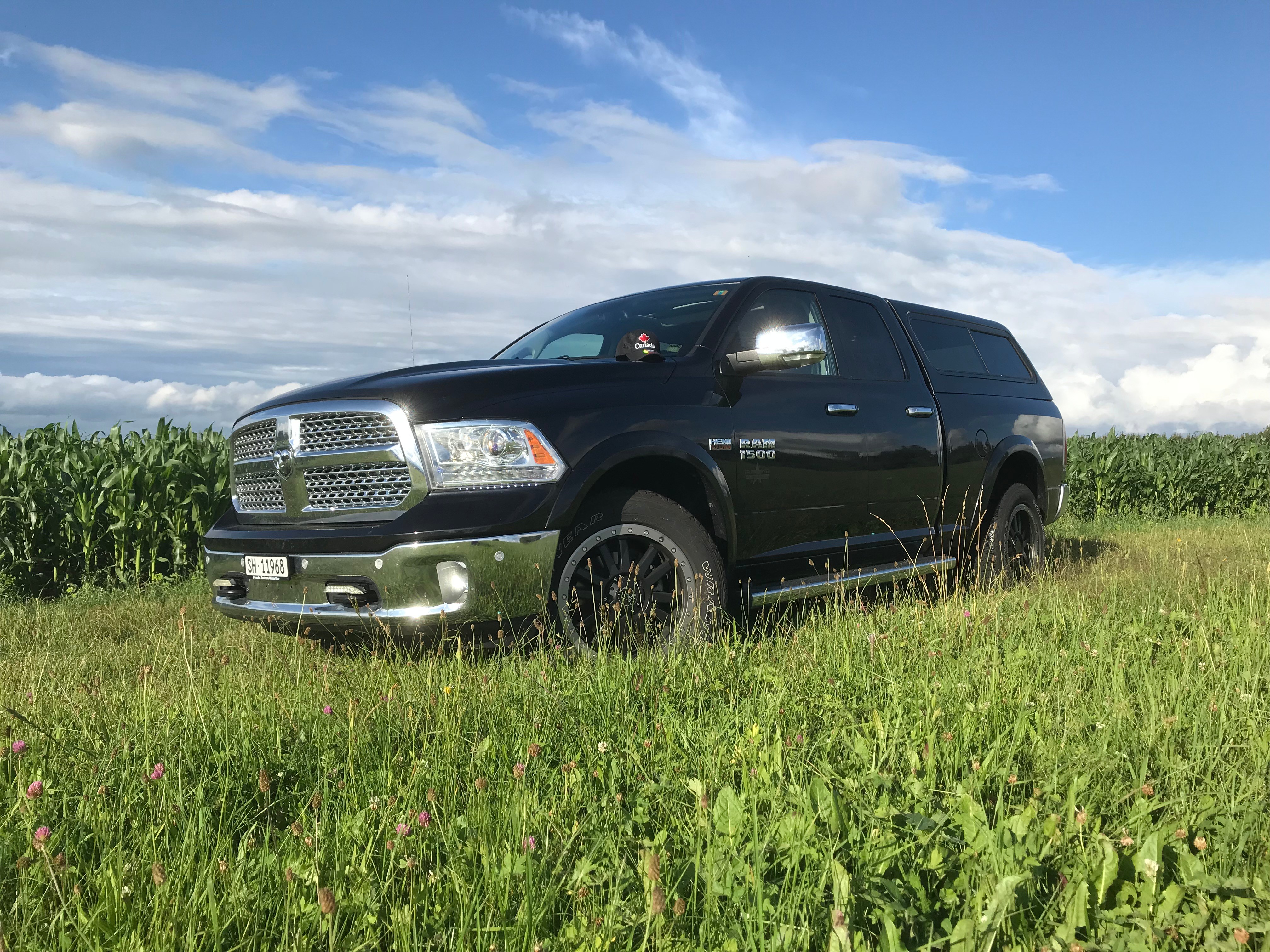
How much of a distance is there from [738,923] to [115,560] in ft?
27.6

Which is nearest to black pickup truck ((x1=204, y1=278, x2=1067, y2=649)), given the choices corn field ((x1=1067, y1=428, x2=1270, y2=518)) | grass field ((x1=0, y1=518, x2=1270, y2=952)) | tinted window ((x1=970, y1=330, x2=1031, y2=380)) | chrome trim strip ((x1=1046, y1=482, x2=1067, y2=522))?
grass field ((x1=0, y1=518, x2=1270, y2=952))

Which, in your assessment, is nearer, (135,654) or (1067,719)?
(1067,719)

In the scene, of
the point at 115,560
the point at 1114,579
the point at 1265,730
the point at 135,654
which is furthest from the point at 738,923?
the point at 115,560

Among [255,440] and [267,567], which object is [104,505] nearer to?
[255,440]

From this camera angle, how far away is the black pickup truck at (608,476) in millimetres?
3838

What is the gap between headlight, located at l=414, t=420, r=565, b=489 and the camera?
386 cm

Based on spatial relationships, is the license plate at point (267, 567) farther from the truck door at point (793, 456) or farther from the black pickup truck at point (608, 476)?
the truck door at point (793, 456)

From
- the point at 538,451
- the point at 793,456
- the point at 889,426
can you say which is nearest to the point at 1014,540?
the point at 889,426

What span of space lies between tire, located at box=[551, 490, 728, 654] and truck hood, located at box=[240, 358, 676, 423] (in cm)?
55

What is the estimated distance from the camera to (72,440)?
9062 millimetres

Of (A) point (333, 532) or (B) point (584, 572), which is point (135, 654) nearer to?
(A) point (333, 532)

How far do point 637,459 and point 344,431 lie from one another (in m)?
1.32

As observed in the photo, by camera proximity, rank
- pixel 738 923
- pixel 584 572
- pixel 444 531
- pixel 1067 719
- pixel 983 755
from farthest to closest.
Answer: pixel 584 572, pixel 444 531, pixel 1067 719, pixel 983 755, pixel 738 923

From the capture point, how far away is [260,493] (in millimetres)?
4574
